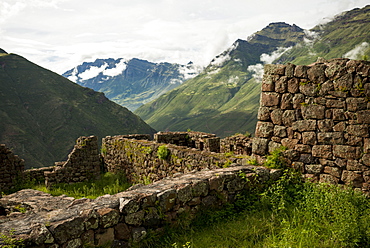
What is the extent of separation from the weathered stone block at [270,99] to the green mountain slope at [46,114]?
244 ft

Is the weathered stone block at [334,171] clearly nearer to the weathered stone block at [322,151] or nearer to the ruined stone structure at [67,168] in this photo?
the weathered stone block at [322,151]

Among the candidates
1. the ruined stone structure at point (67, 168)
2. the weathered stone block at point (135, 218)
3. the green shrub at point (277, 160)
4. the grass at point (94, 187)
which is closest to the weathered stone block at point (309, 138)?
the green shrub at point (277, 160)

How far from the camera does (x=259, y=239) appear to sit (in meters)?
4.89

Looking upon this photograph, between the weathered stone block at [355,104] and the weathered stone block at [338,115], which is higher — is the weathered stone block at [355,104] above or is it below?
above

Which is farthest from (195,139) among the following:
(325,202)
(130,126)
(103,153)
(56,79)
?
(56,79)

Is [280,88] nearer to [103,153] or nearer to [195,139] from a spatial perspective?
[195,139]

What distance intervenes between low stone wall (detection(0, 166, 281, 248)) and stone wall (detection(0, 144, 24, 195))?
10187mm

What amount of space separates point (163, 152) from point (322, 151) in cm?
527

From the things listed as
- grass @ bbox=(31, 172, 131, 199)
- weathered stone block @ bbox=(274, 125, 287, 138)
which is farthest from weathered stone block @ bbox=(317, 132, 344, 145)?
grass @ bbox=(31, 172, 131, 199)

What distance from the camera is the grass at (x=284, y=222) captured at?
4.63 m

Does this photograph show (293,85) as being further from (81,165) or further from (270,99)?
(81,165)

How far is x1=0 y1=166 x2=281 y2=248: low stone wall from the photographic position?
13.4 ft

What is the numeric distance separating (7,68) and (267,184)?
13979cm

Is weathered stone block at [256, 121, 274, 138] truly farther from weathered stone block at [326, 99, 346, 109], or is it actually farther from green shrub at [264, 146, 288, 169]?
weathered stone block at [326, 99, 346, 109]
